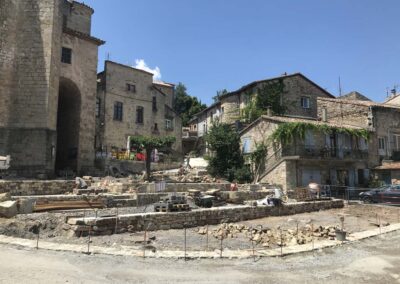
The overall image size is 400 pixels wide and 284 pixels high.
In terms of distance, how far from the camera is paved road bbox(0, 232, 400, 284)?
811 cm

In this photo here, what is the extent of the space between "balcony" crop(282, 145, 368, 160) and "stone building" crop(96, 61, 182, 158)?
17.0 meters

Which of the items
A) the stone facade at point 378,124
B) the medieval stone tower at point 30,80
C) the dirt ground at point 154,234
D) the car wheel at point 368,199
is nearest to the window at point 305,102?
the stone facade at point 378,124

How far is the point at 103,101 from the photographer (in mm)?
36188

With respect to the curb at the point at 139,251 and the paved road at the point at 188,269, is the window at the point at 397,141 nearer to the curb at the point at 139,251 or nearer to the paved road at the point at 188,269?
the paved road at the point at 188,269

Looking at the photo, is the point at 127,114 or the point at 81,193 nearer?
the point at 81,193

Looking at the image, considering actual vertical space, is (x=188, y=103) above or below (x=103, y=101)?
above

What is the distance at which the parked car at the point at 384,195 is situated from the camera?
2253 centimetres

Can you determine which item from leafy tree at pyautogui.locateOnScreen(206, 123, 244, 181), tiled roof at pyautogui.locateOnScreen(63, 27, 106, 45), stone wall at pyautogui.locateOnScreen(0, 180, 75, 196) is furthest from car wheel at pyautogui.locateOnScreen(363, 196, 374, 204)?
tiled roof at pyautogui.locateOnScreen(63, 27, 106, 45)

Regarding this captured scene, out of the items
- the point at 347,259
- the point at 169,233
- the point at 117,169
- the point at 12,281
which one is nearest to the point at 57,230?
the point at 169,233

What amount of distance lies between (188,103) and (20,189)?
45.7m

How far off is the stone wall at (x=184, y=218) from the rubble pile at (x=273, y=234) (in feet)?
2.72

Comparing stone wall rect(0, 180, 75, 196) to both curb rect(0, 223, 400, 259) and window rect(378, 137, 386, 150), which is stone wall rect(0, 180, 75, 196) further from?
window rect(378, 137, 386, 150)

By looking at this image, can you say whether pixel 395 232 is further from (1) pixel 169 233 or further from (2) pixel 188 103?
(2) pixel 188 103

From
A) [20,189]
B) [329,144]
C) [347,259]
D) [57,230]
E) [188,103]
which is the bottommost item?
[347,259]
